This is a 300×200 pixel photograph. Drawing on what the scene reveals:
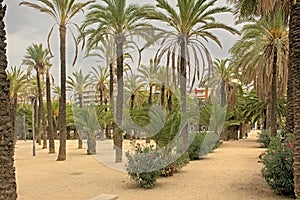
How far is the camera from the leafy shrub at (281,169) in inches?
387

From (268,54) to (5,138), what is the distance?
19.6m

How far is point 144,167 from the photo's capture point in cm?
1262

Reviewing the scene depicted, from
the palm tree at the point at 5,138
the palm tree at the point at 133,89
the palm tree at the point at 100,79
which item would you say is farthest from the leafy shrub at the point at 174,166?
the palm tree at the point at 133,89

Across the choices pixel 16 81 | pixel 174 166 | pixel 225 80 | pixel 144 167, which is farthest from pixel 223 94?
pixel 144 167

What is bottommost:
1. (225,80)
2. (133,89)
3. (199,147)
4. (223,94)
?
(199,147)

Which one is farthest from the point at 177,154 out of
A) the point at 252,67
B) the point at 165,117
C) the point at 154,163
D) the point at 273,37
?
the point at 252,67

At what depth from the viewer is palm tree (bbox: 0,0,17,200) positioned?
4695 millimetres

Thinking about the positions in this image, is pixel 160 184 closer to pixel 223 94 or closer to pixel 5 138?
pixel 5 138

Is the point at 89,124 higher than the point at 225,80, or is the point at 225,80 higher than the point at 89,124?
the point at 225,80

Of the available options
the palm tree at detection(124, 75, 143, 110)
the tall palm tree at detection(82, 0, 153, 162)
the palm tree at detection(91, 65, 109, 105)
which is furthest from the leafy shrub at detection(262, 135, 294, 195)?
the palm tree at detection(124, 75, 143, 110)

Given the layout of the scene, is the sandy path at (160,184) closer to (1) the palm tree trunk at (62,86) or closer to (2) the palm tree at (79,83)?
(1) the palm tree trunk at (62,86)

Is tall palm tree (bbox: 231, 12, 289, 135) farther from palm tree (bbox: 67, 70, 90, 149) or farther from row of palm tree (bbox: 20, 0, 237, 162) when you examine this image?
palm tree (bbox: 67, 70, 90, 149)

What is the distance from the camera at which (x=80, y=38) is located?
22328 mm

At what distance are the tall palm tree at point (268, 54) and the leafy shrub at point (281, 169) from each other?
1150 centimetres
